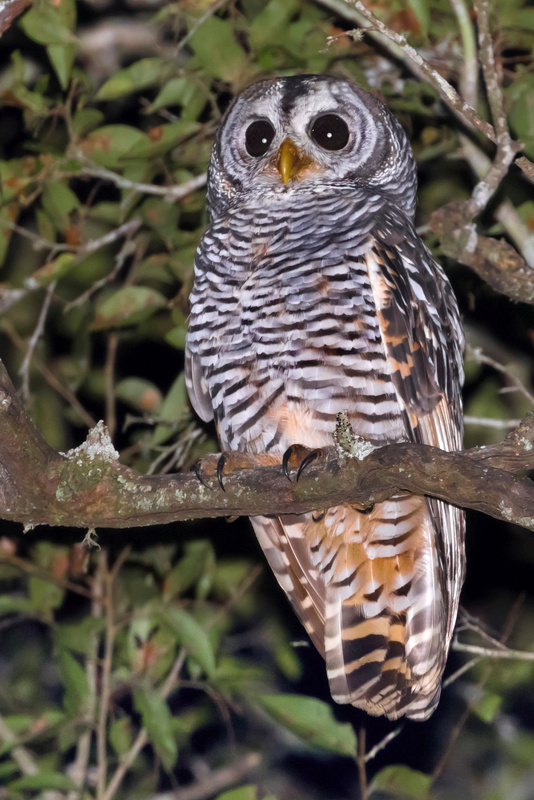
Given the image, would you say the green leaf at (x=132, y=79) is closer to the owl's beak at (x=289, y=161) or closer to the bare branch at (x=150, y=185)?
the bare branch at (x=150, y=185)

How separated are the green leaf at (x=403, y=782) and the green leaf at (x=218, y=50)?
7.74 ft

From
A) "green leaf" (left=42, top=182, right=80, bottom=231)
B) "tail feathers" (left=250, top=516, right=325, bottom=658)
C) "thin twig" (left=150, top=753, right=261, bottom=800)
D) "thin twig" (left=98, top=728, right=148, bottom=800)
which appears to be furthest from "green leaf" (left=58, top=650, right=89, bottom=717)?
"green leaf" (left=42, top=182, right=80, bottom=231)

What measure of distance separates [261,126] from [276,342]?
3.16 feet

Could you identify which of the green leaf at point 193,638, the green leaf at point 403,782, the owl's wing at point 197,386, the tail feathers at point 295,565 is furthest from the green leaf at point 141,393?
the green leaf at point 403,782

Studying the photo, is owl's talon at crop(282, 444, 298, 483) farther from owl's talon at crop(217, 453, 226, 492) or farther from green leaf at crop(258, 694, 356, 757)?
green leaf at crop(258, 694, 356, 757)

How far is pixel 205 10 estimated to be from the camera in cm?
301

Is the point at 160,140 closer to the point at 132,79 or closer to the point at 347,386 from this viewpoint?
the point at 132,79

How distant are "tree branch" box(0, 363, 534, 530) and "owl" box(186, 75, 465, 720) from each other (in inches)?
12.7

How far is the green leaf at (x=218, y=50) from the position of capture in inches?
112

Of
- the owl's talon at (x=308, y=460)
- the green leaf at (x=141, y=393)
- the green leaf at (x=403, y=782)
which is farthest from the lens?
the green leaf at (x=141, y=393)

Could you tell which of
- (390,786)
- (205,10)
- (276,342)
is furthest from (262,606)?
(205,10)

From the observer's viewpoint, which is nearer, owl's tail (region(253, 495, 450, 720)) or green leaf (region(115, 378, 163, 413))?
owl's tail (region(253, 495, 450, 720))

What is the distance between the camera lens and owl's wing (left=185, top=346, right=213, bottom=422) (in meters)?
2.97

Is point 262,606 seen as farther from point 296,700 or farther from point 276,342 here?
point 276,342
